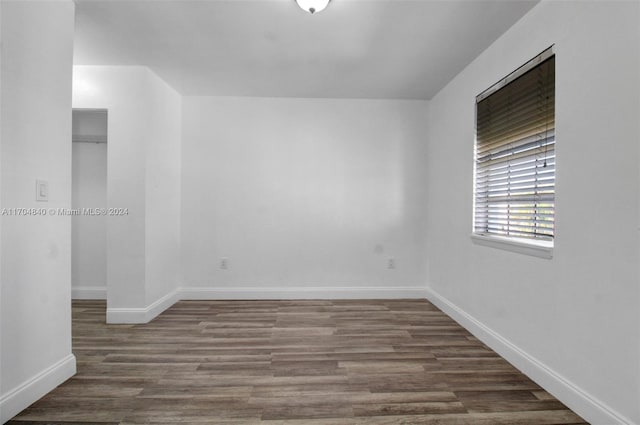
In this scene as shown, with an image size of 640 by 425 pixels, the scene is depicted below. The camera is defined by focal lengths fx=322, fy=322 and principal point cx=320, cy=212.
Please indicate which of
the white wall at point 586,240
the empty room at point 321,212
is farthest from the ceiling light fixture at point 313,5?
the white wall at point 586,240

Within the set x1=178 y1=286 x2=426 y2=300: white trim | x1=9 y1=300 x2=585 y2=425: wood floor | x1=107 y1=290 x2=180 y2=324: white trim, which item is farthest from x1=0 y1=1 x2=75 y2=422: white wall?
x1=178 y1=286 x2=426 y2=300: white trim

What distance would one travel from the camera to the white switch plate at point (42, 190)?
6.38 ft

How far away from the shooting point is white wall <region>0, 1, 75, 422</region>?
5.75ft

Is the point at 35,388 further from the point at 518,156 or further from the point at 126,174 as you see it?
the point at 518,156

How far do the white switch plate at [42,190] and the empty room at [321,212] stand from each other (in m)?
0.03

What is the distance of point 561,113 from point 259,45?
2351 mm

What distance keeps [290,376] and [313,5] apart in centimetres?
255

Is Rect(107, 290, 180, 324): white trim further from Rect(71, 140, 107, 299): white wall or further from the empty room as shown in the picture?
Rect(71, 140, 107, 299): white wall

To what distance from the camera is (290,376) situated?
224 centimetres

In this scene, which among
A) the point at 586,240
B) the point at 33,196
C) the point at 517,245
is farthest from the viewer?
the point at 517,245

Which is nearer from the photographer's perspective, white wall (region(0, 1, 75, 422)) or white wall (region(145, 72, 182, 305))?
white wall (region(0, 1, 75, 422))

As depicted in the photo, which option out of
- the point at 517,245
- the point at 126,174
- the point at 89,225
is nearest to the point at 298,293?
the point at 126,174

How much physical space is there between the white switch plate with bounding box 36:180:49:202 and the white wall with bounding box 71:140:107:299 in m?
2.51

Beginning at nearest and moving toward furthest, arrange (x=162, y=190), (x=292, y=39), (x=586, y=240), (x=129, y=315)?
(x=586, y=240) < (x=292, y=39) < (x=129, y=315) < (x=162, y=190)
